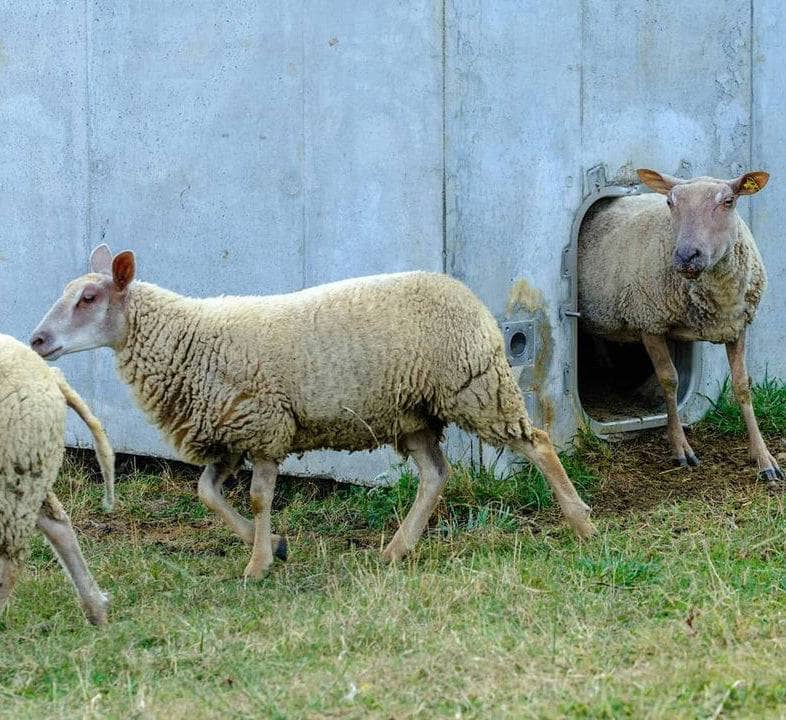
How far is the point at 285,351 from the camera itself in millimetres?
6152

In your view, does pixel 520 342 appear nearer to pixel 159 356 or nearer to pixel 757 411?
pixel 757 411

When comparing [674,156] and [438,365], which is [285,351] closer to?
[438,365]

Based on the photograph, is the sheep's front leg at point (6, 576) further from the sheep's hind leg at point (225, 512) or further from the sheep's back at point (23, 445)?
the sheep's hind leg at point (225, 512)

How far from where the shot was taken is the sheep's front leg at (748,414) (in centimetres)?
757

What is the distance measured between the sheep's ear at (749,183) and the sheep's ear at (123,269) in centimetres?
338

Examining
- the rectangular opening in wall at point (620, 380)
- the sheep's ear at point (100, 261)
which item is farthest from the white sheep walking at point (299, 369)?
the rectangular opening in wall at point (620, 380)

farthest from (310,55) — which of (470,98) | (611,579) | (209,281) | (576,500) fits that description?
(611,579)

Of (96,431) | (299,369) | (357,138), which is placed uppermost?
(357,138)

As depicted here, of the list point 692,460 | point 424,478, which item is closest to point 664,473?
point 692,460

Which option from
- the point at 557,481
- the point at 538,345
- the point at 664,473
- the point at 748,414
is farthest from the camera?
the point at 748,414

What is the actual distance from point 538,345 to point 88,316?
8.30 feet

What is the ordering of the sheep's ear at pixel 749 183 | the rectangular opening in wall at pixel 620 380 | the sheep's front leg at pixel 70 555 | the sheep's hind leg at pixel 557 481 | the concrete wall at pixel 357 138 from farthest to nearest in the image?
1. the rectangular opening in wall at pixel 620 380
2. the sheep's ear at pixel 749 183
3. the concrete wall at pixel 357 138
4. the sheep's hind leg at pixel 557 481
5. the sheep's front leg at pixel 70 555

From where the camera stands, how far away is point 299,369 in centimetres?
614

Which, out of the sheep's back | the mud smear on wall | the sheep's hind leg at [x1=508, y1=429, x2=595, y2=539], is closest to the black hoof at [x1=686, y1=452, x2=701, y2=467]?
the mud smear on wall
